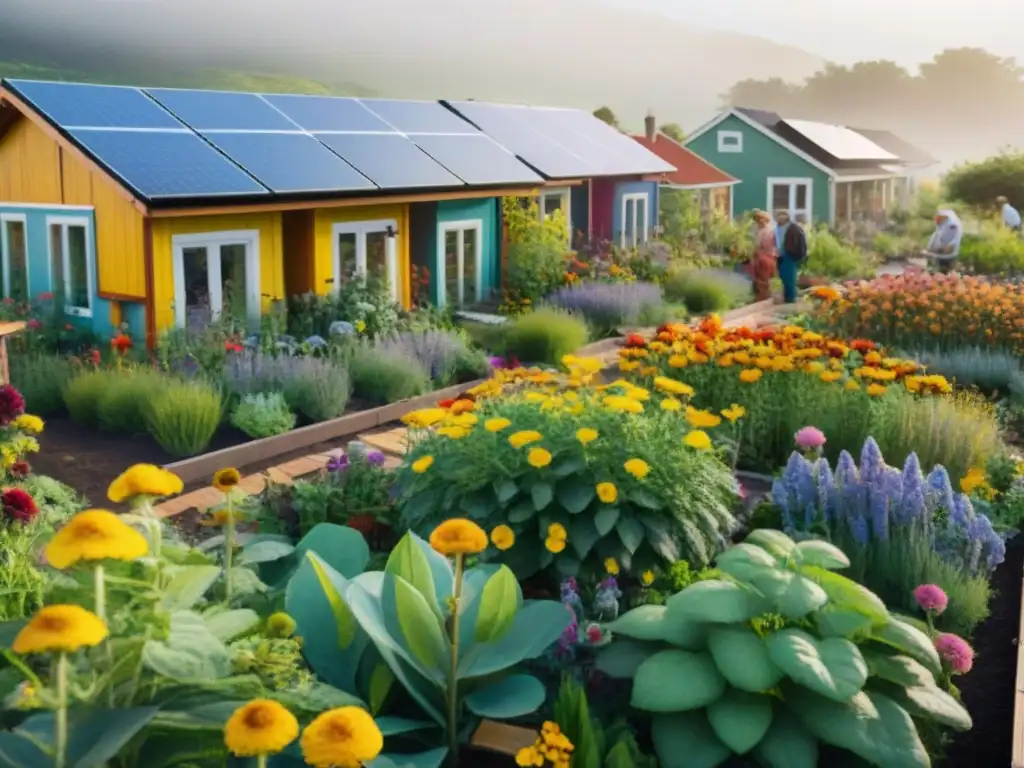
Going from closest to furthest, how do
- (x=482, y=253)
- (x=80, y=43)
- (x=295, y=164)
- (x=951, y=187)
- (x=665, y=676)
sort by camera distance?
(x=665, y=676)
(x=295, y=164)
(x=482, y=253)
(x=951, y=187)
(x=80, y=43)

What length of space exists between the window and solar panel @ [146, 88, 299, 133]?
22.6m

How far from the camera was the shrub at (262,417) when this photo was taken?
913 centimetres

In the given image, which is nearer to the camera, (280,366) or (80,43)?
(280,366)

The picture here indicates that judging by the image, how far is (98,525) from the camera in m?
2.96

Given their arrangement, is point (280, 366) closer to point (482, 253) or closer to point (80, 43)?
point (482, 253)

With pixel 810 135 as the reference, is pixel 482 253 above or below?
below

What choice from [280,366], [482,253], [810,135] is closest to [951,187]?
[810,135]

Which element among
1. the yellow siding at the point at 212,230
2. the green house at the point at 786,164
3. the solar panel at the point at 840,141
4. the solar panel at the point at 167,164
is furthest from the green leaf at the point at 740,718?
the solar panel at the point at 840,141

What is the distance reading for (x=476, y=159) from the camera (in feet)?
54.2

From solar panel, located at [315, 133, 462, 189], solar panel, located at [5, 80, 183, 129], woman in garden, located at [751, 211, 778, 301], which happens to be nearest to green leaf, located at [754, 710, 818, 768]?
solar panel, located at [5, 80, 183, 129]

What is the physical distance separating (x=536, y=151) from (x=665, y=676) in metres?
15.7

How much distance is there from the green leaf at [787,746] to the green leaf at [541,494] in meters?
1.41

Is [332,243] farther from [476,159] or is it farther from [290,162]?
[476,159]

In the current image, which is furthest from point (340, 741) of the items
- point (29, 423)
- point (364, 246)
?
point (364, 246)
